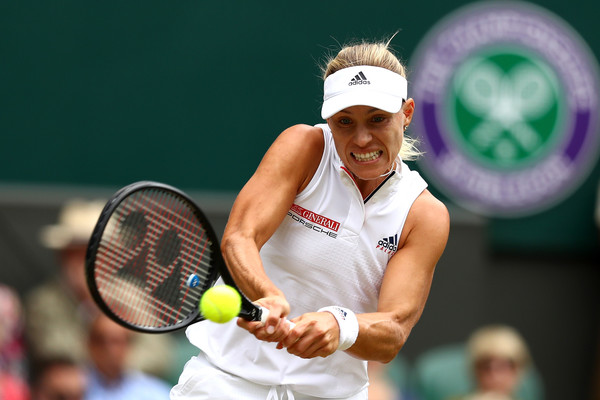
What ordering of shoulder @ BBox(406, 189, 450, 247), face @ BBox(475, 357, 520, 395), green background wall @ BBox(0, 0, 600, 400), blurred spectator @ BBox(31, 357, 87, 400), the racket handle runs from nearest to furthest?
the racket handle < shoulder @ BBox(406, 189, 450, 247) < blurred spectator @ BBox(31, 357, 87, 400) < face @ BBox(475, 357, 520, 395) < green background wall @ BBox(0, 0, 600, 400)

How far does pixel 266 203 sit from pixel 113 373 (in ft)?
9.59

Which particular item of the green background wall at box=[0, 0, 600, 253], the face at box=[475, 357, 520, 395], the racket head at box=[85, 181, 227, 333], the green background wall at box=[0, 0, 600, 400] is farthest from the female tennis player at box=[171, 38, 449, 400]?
the green background wall at box=[0, 0, 600, 253]

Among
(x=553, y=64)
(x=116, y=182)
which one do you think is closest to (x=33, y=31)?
(x=116, y=182)

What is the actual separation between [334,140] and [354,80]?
0.21 metres

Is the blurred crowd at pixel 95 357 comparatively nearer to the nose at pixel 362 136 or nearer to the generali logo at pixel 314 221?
the generali logo at pixel 314 221

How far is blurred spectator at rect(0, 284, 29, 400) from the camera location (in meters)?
5.82

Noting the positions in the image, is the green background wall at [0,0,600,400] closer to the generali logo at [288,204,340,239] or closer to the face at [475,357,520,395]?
the face at [475,357,520,395]

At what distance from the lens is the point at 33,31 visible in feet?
24.1

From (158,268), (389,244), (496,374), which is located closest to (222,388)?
(158,268)

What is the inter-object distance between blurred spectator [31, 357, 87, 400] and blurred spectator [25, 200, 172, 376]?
45mm

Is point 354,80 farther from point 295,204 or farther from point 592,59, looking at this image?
point 592,59

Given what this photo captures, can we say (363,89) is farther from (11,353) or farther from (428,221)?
(11,353)

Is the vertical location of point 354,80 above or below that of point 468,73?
below

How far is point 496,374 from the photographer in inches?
265
